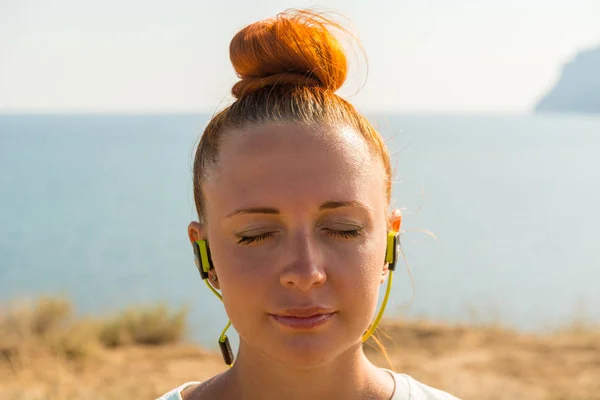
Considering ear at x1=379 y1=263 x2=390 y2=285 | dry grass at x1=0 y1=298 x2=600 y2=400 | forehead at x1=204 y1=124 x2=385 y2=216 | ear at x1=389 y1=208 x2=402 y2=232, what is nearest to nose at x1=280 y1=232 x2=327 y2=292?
forehead at x1=204 y1=124 x2=385 y2=216

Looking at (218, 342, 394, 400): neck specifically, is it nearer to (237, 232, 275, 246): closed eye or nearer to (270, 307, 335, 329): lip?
(270, 307, 335, 329): lip

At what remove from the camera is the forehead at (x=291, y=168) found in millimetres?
1911

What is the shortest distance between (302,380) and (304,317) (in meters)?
0.33

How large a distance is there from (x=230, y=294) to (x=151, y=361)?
7447 mm

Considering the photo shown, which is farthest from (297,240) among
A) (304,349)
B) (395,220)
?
(395,220)

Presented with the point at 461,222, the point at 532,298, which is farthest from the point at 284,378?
the point at 461,222

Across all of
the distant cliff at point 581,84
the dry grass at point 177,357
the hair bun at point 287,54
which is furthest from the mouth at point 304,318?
the distant cliff at point 581,84

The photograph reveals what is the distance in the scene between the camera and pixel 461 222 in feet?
101

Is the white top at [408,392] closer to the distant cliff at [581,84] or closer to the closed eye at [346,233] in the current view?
the closed eye at [346,233]

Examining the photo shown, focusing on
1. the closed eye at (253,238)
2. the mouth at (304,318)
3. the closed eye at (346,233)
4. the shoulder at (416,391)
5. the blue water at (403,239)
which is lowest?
the shoulder at (416,391)

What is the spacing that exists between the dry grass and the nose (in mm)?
3852

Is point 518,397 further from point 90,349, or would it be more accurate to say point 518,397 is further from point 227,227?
point 90,349

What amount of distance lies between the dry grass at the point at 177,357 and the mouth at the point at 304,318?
3810 millimetres

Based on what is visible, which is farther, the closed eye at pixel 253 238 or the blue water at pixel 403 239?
the blue water at pixel 403 239
